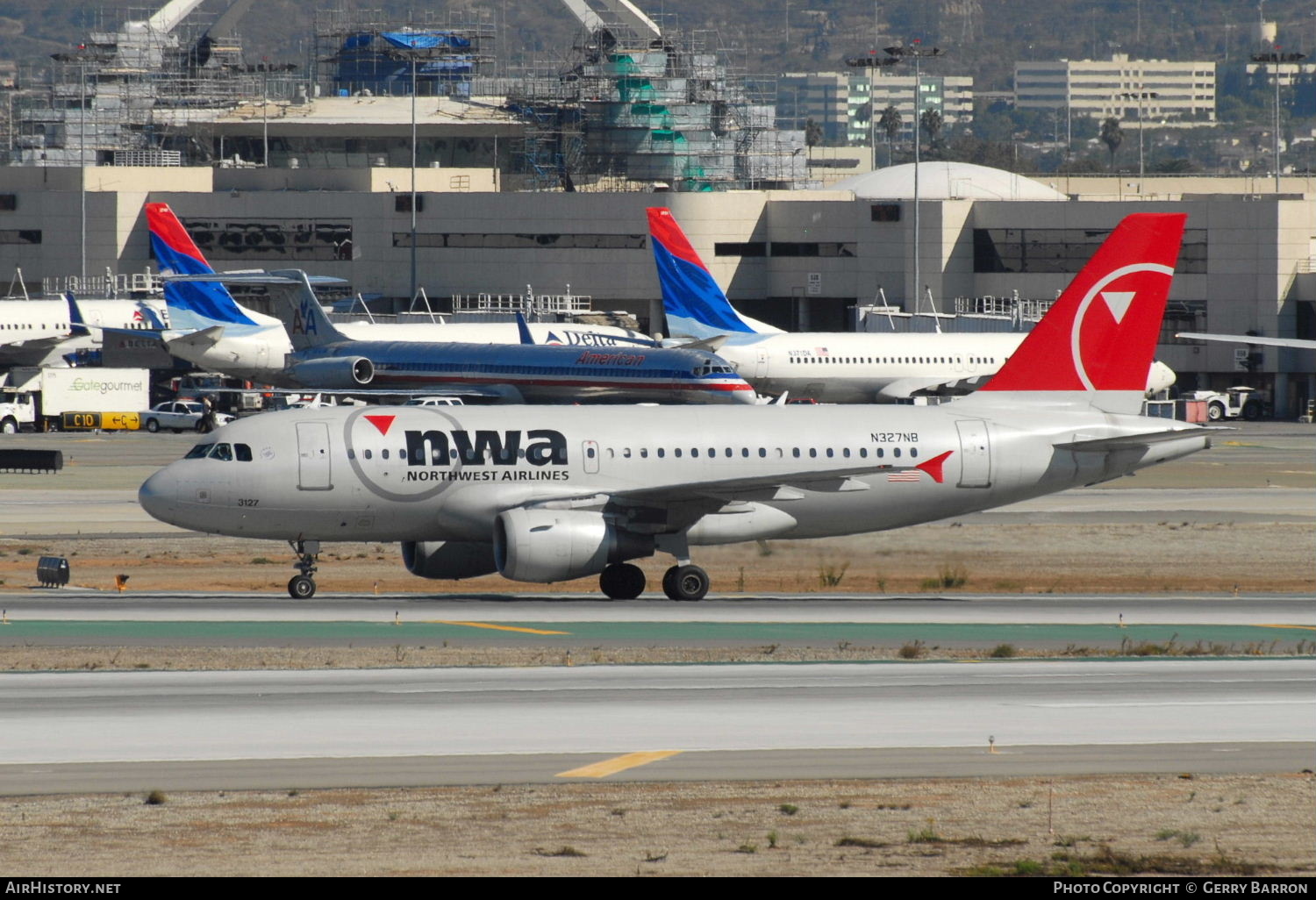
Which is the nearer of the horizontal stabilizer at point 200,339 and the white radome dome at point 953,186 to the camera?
the horizontal stabilizer at point 200,339

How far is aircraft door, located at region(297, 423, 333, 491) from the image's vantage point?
37.3 meters

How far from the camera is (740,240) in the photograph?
140875 mm

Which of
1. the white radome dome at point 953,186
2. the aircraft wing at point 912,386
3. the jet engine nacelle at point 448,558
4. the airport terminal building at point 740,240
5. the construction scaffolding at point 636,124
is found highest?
the construction scaffolding at point 636,124

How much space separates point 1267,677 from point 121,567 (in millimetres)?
27456

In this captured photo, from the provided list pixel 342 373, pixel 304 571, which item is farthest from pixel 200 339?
pixel 304 571

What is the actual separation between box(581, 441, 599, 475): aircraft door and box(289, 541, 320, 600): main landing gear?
568cm

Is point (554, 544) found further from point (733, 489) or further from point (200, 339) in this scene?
point (200, 339)

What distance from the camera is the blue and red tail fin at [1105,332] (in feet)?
134

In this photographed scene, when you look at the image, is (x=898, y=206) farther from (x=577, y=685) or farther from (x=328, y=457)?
(x=577, y=685)

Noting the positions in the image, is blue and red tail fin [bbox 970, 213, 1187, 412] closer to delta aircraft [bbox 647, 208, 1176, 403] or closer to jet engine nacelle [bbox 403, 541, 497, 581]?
jet engine nacelle [bbox 403, 541, 497, 581]

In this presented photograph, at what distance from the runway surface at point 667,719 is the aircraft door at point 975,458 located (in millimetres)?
10021

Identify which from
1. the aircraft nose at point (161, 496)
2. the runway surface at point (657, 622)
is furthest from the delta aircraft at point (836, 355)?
the aircraft nose at point (161, 496)

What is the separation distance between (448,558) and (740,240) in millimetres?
104129

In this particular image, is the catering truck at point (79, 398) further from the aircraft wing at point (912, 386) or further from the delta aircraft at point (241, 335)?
the aircraft wing at point (912, 386)
